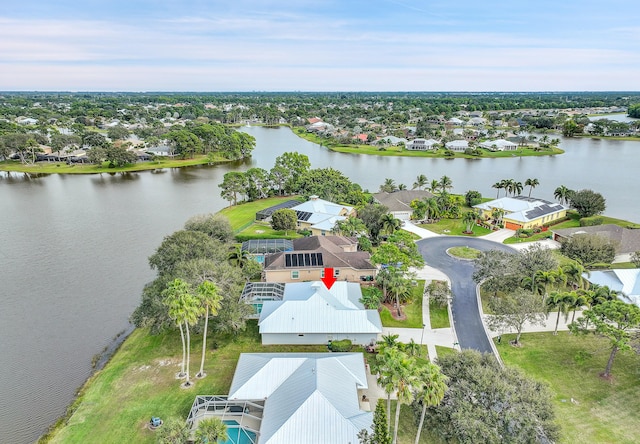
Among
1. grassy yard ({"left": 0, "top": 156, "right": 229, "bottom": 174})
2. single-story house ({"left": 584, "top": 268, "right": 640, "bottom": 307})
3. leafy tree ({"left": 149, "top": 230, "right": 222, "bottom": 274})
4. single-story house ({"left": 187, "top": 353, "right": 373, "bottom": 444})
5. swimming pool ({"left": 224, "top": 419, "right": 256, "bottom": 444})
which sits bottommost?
swimming pool ({"left": 224, "top": 419, "right": 256, "bottom": 444})

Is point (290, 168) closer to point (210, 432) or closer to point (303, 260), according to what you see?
point (303, 260)

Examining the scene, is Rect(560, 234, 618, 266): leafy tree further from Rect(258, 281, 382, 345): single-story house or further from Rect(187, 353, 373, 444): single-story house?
Rect(187, 353, 373, 444): single-story house

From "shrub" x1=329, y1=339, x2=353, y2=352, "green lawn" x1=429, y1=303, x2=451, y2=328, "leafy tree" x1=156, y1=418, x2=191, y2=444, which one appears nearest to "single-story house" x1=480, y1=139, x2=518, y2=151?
"green lawn" x1=429, y1=303, x2=451, y2=328

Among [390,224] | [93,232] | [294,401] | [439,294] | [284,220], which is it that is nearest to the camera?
[294,401]

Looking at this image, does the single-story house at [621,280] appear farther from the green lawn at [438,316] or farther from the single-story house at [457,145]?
the single-story house at [457,145]

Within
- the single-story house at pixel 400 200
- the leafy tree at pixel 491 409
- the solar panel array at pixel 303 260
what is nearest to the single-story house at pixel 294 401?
the leafy tree at pixel 491 409

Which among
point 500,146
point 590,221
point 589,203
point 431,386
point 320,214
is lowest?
point 590,221

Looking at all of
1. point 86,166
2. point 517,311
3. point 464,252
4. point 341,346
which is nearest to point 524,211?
point 464,252
